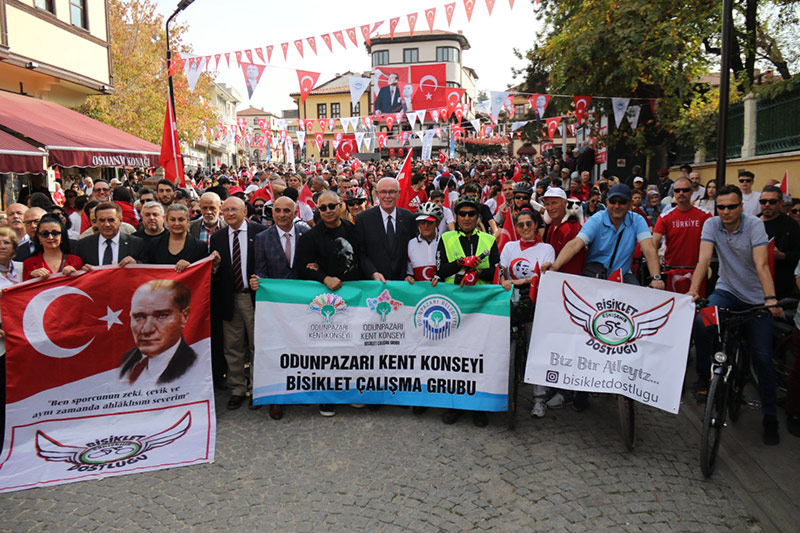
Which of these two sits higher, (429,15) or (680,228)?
(429,15)

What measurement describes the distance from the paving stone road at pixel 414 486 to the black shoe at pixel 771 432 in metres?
0.52

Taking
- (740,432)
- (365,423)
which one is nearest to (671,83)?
→ (740,432)

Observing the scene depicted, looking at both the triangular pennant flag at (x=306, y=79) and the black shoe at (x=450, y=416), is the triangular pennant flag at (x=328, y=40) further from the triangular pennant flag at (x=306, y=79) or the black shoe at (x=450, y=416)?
the black shoe at (x=450, y=416)

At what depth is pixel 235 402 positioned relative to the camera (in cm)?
579

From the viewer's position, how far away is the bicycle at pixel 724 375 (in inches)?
168

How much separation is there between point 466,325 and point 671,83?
39.0 ft

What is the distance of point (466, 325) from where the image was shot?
18.0ft

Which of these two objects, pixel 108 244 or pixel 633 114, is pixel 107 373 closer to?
pixel 108 244

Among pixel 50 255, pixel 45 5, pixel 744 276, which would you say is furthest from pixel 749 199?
pixel 45 5

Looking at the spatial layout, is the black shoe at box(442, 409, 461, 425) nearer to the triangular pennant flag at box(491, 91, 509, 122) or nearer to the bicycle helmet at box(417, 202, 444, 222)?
the bicycle helmet at box(417, 202, 444, 222)

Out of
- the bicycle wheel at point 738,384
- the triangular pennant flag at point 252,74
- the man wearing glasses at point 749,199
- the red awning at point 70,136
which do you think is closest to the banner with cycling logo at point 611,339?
the bicycle wheel at point 738,384

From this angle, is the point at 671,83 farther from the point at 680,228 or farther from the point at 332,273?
the point at 332,273

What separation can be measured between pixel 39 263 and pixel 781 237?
7101 millimetres

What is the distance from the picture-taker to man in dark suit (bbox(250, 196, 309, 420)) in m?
5.91
